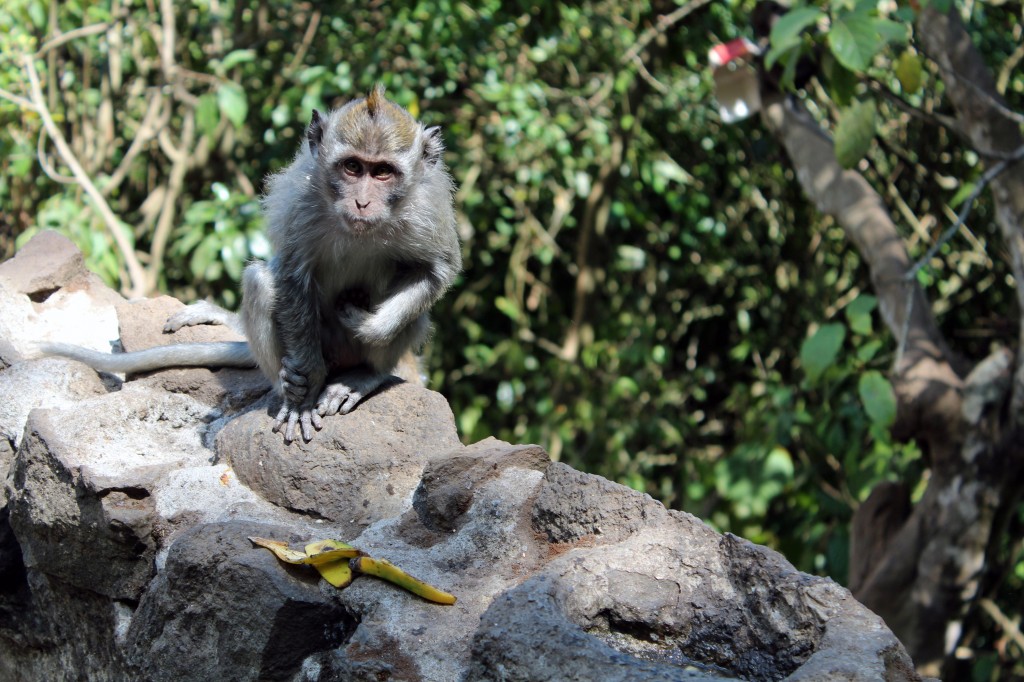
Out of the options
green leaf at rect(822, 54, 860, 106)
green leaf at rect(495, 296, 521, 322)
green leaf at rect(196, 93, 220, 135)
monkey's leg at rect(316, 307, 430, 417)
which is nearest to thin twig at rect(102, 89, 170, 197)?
green leaf at rect(196, 93, 220, 135)

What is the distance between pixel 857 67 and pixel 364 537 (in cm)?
213

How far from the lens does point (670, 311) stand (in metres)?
7.69

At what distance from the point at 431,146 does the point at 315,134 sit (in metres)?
0.38

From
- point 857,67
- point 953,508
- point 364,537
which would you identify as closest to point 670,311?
point 953,508

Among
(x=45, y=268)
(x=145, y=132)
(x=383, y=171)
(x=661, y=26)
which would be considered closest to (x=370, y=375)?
(x=383, y=171)

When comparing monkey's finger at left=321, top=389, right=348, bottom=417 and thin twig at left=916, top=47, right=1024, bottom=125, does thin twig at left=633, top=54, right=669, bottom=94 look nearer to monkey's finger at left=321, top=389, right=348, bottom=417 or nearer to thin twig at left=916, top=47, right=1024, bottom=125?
thin twig at left=916, top=47, right=1024, bottom=125

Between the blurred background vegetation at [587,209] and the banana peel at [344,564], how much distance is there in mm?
3383

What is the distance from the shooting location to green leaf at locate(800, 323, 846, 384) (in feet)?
13.9

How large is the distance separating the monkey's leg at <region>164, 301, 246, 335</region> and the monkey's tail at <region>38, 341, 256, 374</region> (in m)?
0.30

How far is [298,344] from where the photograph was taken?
11.1 feet

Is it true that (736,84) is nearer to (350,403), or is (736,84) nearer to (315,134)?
(315,134)

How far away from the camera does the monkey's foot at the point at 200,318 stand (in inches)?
154

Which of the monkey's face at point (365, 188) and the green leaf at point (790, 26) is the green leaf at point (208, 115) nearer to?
the monkey's face at point (365, 188)

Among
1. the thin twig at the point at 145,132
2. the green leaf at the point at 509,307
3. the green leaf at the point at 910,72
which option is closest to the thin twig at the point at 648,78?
the green leaf at the point at 509,307
